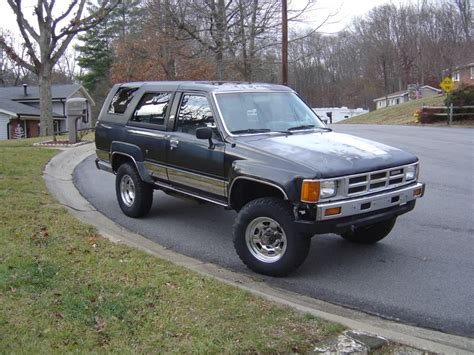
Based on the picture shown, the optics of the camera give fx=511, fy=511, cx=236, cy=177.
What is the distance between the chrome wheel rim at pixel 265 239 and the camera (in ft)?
16.7

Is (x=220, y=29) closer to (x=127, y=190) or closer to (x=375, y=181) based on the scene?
(x=127, y=190)

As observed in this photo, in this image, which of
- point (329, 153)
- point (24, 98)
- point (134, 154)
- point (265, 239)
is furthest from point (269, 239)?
point (24, 98)

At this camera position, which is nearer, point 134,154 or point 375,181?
point 375,181

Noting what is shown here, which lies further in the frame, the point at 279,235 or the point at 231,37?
the point at 231,37

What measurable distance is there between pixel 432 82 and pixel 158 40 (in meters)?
53.0

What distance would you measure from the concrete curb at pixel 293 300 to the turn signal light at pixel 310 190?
0.92 meters

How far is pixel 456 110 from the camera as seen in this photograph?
3023cm

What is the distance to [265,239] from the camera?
5.19 m

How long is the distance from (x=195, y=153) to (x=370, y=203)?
2.20 meters

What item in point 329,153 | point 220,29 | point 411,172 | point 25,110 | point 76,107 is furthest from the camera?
point 25,110

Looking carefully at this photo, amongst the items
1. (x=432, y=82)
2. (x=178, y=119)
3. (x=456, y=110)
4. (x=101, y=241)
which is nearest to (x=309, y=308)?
(x=101, y=241)

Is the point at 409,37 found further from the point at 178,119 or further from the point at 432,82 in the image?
the point at 178,119

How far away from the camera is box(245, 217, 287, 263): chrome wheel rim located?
16.7 ft

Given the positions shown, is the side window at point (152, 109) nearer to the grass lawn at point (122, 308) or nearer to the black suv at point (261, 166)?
the black suv at point (261, 166)
